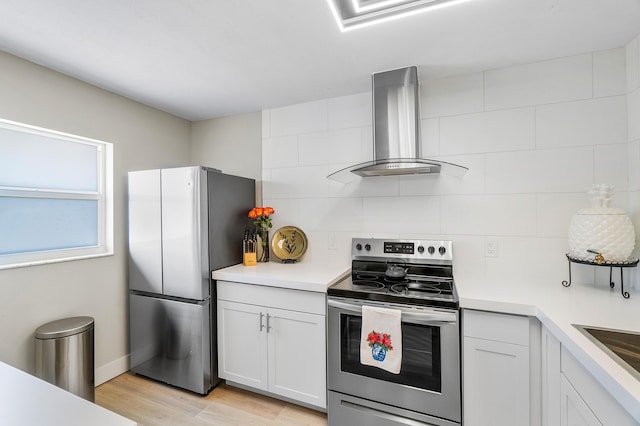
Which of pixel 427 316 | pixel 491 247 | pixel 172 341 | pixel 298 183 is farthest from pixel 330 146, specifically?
pixel 172 341

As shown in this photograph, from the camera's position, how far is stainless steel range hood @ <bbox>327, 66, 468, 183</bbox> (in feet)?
6.54

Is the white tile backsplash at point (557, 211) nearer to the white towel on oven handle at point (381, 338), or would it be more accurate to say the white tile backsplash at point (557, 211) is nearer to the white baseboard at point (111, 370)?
the white towel on oven handle at point (381, 338)

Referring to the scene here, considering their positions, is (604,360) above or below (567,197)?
below

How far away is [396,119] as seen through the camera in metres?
2.04

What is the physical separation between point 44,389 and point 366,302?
1356mm

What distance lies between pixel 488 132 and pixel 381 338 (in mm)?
1565

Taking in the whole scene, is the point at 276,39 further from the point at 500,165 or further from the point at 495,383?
the point at 495,383

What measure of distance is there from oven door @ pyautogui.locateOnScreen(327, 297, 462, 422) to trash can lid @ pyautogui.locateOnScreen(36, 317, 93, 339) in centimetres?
165

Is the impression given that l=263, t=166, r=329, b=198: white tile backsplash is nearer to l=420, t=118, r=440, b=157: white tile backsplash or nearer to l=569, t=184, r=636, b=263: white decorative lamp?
l=420, t=118, r=440, b=157: white tile backsplash

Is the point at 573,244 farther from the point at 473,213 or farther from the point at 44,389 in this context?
the point at 44,389

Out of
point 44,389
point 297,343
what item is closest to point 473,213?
point 297,343

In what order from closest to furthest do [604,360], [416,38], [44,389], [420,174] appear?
[44,389], [604,360], [416,38], [420,174]

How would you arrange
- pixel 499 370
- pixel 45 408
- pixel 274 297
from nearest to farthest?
pixel 45 408 → pixel 499 370 → pixel 274 297

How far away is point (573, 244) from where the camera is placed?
66.5 inches
